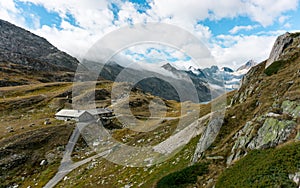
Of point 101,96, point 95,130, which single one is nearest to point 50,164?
point 95,130

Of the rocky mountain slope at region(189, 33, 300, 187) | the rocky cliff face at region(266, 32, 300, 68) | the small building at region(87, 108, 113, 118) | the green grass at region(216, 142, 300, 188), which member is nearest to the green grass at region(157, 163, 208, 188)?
the rocky mountain slope at region(189, 33, 300, 187)

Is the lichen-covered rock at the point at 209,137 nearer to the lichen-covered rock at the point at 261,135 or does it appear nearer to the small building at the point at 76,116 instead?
the lichen-covered rock at the point at 261,135

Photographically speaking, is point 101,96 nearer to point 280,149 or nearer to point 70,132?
point 70,132

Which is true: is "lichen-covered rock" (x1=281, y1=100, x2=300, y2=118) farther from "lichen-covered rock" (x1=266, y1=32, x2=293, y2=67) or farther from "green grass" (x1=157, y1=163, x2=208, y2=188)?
"lichen-covered rock" (x1=266, y1=32, x2=293, y2=67)

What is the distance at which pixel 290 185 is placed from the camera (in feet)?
56.4

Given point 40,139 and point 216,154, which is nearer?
point 216,154

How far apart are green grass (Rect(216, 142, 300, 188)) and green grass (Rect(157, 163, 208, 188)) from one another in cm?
368

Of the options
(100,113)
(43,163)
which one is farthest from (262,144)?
(100,113)

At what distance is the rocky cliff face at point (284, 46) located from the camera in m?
52.0

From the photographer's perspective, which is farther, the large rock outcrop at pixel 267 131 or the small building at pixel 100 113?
the small building at pixel 100 113

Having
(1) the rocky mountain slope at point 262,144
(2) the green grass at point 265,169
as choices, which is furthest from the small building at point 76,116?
(2) the green grass at point 265,169

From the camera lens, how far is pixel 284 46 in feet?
186

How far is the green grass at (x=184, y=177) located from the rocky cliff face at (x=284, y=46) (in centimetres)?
3585

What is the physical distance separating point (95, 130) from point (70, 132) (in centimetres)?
1142
